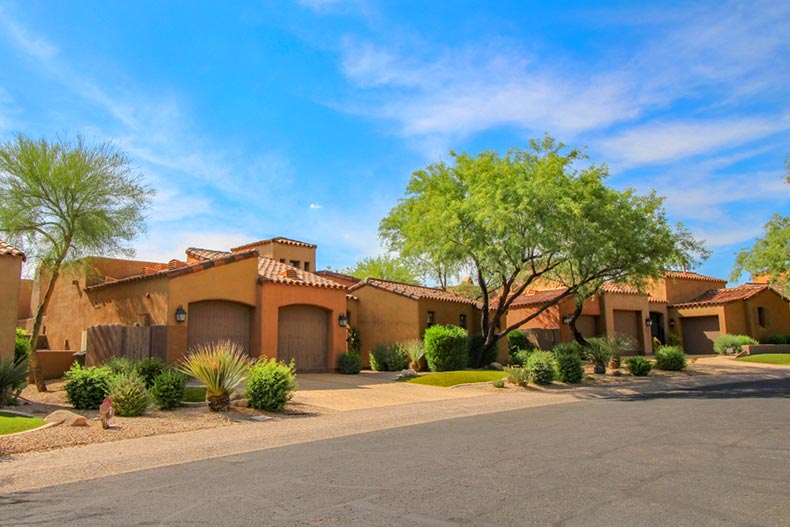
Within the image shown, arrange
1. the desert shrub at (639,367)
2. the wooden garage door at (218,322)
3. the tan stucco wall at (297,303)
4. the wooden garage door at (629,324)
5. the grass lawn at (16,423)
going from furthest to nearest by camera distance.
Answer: the wooden garage door at (629,324)
the desert shrub at (639,367)
the tan stucco wall at (297,303)
the wooden garage door at (218,322)
the grass lawn at (16,423)

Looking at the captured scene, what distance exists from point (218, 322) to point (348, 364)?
5319 millimetres

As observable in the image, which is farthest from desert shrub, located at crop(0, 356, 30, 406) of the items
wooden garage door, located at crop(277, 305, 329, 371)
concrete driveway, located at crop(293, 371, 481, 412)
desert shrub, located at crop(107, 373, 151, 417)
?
wooden garage door, located at crop(277, 305, 329, 371)

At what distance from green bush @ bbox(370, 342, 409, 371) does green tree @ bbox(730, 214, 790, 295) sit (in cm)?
1944

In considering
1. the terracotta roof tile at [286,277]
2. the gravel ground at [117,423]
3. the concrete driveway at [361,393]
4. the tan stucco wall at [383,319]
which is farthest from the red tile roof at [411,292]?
the gravel ground at [117,423]

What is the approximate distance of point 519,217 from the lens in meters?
19.3

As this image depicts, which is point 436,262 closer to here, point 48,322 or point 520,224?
point 520,224

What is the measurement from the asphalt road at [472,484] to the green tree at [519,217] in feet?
32.6

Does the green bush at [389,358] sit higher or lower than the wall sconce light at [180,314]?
lower

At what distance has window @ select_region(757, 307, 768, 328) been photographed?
38.7m

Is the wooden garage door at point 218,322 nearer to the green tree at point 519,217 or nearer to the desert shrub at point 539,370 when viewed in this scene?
the green tree at point 519,217

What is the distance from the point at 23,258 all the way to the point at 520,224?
46.9ft

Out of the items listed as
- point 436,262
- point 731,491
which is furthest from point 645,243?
point 731,491

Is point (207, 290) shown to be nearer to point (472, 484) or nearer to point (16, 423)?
point (16, 423)

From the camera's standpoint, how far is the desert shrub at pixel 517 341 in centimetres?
3128
